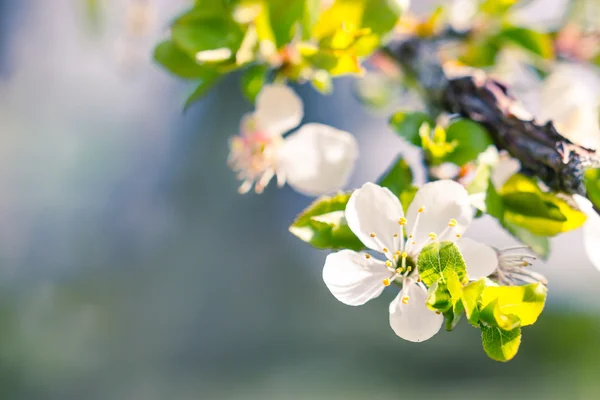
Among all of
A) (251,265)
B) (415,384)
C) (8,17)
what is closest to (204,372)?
(251,265)

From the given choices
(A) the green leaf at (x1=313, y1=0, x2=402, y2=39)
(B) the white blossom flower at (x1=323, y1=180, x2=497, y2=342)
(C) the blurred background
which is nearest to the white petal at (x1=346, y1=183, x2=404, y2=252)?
(B) the white blossom flower at (x1=323, y1=180, x2=497, y2=342)

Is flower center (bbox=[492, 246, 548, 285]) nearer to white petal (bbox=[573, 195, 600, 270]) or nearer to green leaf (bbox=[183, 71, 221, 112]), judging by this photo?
white petal (bbox=[573, 195, 600, 270])

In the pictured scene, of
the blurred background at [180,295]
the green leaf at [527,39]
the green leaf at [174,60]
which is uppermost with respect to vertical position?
the green leaf at [174,60]

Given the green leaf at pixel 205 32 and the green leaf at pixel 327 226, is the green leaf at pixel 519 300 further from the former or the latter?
the green leaf at pixel 205 32

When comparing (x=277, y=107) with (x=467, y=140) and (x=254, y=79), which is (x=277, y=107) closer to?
(x=254, y=79)

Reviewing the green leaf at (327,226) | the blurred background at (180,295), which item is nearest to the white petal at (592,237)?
the green leaf at (327,226)

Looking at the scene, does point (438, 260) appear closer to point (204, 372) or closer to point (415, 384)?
point (204, 372)
